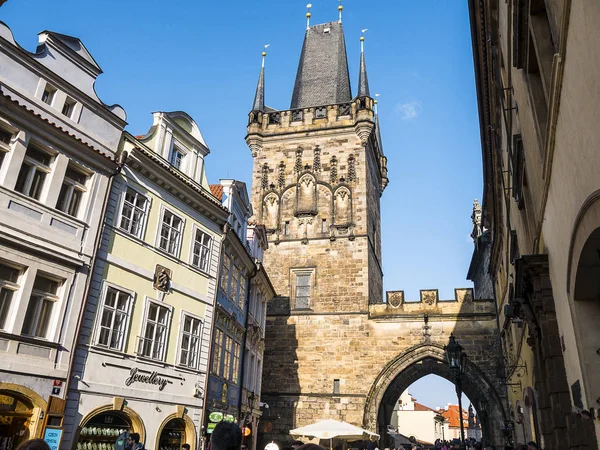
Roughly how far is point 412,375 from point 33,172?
74.0 ft

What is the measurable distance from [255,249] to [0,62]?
44.1ft

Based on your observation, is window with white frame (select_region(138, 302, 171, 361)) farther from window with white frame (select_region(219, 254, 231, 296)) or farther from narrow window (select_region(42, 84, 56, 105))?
narrow window (select_region(42, 84, 56, 105))

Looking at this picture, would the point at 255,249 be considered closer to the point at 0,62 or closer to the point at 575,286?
the point at 0,62

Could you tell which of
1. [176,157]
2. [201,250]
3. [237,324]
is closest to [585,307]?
[201,250]

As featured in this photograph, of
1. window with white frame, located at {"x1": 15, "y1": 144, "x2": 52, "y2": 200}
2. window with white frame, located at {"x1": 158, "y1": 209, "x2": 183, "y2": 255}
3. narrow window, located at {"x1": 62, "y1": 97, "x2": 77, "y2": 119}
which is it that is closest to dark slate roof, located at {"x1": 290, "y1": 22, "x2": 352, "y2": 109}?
window with white frame, located at {"x1": 158, "y1": 209, "x2": 183, "y2": 255}

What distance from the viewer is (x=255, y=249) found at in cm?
2186

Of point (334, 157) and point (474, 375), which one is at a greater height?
point (334, 157)

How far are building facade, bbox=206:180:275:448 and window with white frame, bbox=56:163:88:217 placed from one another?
17.2 ft

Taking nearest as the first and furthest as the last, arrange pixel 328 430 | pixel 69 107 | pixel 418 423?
pixel 69 107
pixel 328 430
pixel 418 423

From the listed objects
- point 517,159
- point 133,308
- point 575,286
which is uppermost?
point 517,159

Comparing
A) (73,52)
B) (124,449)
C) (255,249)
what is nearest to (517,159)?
(124,449)

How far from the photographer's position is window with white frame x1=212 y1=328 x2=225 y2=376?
48.7 ft

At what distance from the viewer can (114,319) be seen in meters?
11.3

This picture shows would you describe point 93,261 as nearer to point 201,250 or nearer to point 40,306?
point 40,306
